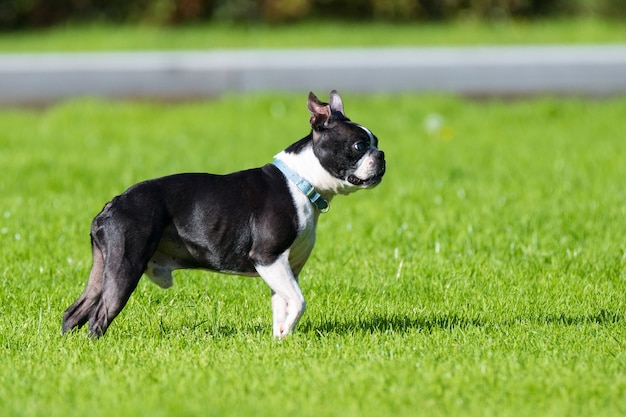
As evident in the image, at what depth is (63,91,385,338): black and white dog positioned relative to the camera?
5.06 metres

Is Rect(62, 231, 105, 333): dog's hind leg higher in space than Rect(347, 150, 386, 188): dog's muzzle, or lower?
lower

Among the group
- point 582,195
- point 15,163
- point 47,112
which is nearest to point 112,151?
point 15,163

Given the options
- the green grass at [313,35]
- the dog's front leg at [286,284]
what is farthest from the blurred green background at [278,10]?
the dog's front leg at [286,284]

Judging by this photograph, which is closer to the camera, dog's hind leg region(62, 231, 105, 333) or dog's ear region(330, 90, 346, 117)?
dog's hind leg region(62, 231, 105, 333)

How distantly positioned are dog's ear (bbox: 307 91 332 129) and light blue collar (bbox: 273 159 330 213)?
0.80ft

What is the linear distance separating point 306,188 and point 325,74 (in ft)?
36.5

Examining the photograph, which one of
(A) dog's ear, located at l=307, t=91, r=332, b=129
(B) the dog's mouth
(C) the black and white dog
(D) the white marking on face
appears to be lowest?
(C) the black and white dog

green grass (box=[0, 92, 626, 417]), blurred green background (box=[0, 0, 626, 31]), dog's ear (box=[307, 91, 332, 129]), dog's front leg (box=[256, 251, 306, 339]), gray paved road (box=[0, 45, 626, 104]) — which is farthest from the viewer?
blurred green background (box=[0, 0, 626, 31])

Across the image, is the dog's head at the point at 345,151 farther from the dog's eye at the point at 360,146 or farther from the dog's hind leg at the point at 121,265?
the dog's hind leg at the point at 121,265

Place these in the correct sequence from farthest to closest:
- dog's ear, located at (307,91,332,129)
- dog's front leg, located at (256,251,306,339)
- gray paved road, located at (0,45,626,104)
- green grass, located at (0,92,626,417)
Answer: gray paved road, located at (0,45,626,104) < dog's ear, located at (307,91,332,129) < dog's front leg, located at (256,251,306,339) < green grass, located at (0,92,626,417)

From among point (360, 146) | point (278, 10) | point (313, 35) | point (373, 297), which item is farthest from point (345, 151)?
point (278, 10)

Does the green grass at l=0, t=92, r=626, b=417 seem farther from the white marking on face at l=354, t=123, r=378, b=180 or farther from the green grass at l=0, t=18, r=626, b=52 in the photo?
the green grass at l=0, t=18, r=626, b=52

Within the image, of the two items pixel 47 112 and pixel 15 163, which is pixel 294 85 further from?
pixel 15 163

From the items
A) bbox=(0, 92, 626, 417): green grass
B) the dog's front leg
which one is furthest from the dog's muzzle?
bbox=(0, 92, 626, 417): green grass
